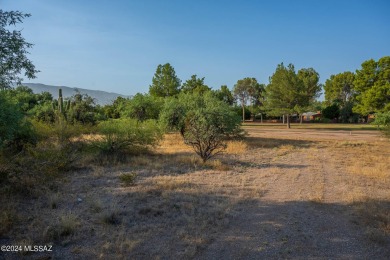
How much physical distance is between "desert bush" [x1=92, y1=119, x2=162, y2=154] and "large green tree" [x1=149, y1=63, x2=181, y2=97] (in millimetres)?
31393

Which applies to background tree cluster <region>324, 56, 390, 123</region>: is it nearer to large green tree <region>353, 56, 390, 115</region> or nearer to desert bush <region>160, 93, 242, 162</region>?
large green tree <region>353, 56, 390, 115</region>

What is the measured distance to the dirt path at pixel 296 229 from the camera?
4.23 meters

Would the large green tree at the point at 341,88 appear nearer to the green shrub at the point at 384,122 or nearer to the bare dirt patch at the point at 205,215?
the green shrub at the point at 384,122

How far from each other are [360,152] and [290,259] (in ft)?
45.0

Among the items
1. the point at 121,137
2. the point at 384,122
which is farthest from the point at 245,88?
the point at 121,137

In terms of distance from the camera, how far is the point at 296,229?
5.11m

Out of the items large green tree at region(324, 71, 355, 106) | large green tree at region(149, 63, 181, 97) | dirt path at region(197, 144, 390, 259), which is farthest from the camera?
large green tree at region(324, 71, 355, 106)

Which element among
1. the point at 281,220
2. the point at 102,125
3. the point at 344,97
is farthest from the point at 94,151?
the point at 344,97

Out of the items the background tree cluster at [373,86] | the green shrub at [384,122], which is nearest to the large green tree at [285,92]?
the background tree cluster at [373,86]

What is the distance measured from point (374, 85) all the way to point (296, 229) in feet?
109

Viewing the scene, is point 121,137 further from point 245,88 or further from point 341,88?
point 341,88

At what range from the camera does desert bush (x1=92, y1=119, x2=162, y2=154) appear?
12703 millimetres

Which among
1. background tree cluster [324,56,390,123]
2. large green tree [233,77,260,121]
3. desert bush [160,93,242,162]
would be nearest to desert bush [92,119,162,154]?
desert bush [160,93,242,162]

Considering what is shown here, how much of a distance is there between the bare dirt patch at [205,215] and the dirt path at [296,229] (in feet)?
0.06
